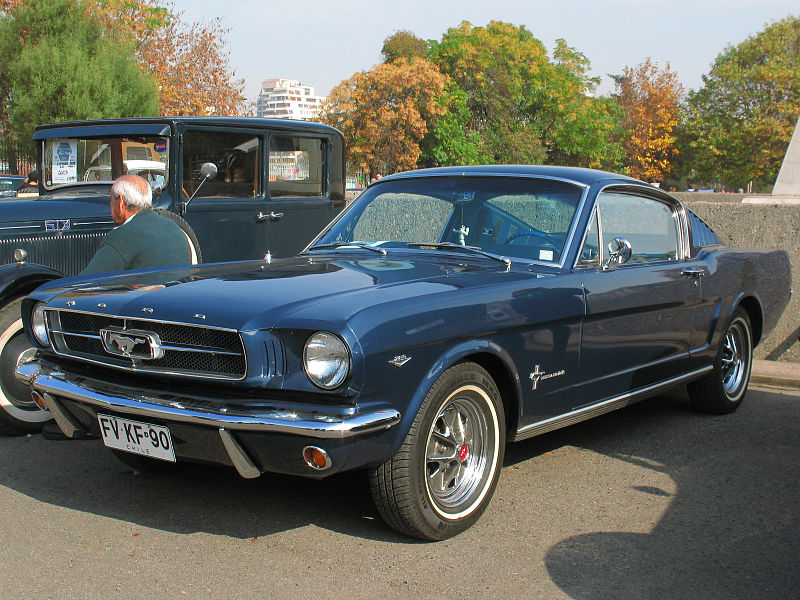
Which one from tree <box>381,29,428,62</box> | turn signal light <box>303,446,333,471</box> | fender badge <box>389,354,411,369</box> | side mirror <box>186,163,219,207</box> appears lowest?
turn signal light <box>303,446,333,471</box>

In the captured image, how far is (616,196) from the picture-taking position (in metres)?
5.05

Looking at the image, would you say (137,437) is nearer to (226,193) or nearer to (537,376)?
(537,376)

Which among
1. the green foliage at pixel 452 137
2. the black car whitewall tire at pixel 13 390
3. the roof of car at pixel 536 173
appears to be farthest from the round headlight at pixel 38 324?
the green foliage at pixel 452 137

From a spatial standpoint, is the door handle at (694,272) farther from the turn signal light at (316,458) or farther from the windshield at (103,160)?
the windshield at (103,160)

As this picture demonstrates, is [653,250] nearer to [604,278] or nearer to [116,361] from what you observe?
[604,278]

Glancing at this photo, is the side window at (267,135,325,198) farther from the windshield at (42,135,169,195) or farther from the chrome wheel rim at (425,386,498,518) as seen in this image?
the chrome wheel rim at (425,386,498,518)

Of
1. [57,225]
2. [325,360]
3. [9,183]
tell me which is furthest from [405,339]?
[9,183]

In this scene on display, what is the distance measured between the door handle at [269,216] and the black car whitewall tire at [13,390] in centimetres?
259

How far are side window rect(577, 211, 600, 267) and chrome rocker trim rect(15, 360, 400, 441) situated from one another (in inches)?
68.2

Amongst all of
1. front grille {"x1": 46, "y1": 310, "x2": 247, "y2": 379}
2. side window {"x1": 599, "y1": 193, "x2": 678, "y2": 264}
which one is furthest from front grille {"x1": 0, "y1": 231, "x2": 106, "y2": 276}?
side window {"x1": 599, "y1": 193, "x2": 678, "y2": 264}

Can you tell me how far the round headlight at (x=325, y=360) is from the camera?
3201mm

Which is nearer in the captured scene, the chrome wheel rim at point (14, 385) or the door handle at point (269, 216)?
the chrome wheel rim at point (14, 385)

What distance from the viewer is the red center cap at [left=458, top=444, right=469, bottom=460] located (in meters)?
3.78

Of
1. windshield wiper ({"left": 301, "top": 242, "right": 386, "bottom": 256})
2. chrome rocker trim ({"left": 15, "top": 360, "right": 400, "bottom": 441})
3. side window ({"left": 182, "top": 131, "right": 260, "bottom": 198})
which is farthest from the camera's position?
side window ({"left": 182, "top": 131, "right": 260, "bottom": 198})
